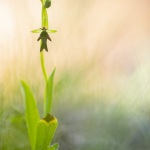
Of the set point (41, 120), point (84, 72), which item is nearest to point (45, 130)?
point (41, 120)

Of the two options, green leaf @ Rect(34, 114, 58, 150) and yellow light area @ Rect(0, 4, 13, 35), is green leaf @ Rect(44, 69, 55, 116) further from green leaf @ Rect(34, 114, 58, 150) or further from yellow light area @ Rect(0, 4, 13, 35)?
yellow light area @ Rect(0, 4, 13, 35)

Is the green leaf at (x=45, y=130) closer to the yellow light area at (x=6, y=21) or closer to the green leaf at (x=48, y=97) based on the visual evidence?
the green leaf at (x=48, y=97)

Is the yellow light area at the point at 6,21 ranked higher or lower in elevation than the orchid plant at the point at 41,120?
higher

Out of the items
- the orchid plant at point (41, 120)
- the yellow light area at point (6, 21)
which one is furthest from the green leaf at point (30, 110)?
→ the yellow light area at point (6, 21)

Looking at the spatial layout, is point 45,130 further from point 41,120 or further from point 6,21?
point 6,21

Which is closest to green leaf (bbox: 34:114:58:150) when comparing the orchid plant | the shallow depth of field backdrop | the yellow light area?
the orchid plant

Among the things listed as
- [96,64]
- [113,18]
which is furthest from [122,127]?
[113,18]
